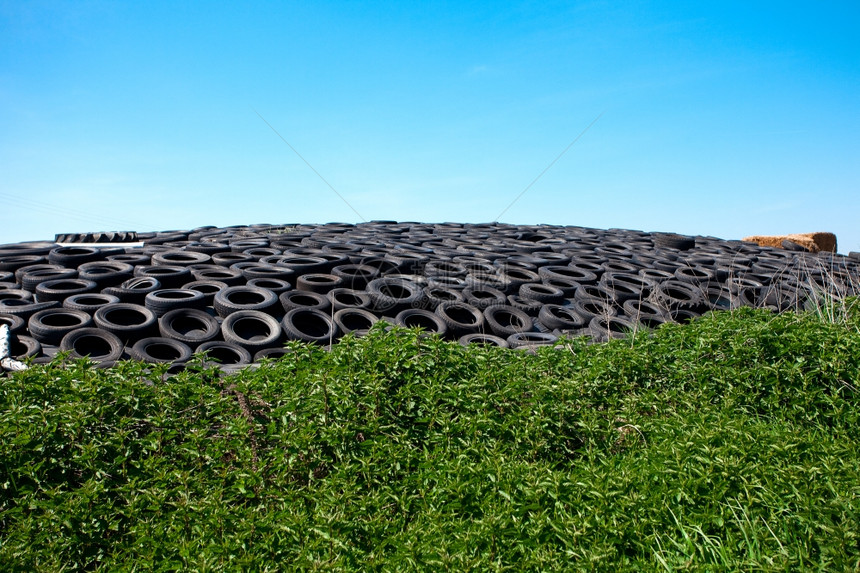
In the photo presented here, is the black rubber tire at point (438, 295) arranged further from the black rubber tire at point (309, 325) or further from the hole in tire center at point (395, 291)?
the black rubber tire at point (309, 325)

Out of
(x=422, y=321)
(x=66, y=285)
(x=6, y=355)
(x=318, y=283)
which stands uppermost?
(x=318, y=283)

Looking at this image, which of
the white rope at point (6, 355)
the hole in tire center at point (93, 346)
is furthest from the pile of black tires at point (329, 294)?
the white rope at point (6, 355)

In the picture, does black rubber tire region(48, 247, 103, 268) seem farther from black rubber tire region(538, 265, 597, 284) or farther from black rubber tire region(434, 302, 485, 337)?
black rubber tire region(538, 265, 597, 284)

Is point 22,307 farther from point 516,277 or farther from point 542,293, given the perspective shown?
point 516,277

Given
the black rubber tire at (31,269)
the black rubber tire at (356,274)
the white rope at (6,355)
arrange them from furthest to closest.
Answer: the black rubber tire at (31,269) → the black rubber tire at (356,274) → the white rope at (6,355)

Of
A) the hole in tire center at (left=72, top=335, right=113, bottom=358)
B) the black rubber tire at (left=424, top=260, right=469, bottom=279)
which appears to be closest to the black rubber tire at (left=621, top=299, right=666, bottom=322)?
the black rubber tire at (left=424, top=260, right=469, bottom=279)

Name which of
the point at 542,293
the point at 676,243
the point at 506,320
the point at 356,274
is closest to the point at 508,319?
the point at 506,320

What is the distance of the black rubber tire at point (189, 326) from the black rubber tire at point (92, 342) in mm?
622

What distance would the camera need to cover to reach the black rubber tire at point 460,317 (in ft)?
28.2

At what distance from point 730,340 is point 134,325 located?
294 inches

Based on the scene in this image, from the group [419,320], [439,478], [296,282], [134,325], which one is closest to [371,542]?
[439,478]

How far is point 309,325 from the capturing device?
8734 mm

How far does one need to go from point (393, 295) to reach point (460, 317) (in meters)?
1.19

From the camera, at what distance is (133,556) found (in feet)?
12.1
